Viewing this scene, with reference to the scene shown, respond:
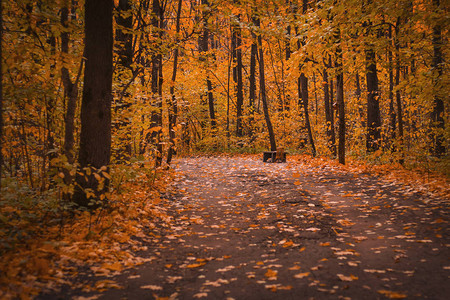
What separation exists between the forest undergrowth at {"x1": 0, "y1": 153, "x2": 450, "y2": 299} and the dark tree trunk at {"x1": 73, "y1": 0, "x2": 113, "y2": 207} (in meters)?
0.65

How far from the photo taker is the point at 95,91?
19.4ft

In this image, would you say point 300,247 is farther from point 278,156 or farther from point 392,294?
point 278,156

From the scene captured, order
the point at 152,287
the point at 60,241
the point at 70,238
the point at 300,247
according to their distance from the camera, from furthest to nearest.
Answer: the point at 300,247
the point at 70,238
the point at 60,241
the point at 152,287

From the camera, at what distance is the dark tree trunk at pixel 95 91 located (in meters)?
5.84

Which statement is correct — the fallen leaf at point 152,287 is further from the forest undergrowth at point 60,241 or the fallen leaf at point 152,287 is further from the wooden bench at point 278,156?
the wooden bench at point 278,156

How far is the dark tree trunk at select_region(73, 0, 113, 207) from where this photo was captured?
19.2 ft

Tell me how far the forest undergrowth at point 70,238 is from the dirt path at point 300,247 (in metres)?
0.27

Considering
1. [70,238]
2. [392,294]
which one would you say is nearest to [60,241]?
[70,238]

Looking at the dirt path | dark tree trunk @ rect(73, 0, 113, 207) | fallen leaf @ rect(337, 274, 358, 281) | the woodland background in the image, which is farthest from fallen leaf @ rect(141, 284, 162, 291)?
dark tree trunk @ rect(73, 0, 113, 207)

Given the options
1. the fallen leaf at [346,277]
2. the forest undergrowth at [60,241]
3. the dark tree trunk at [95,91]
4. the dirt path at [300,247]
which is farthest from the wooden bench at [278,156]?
the fallen leaf at [346,277]

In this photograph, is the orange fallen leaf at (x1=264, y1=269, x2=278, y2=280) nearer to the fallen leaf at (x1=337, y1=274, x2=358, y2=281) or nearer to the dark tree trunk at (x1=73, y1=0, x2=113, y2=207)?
the fallen leaf at (x1=337, y1=274, x2=358, y2=281)

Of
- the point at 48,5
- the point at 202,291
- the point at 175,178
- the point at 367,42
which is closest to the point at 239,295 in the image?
the point at 202,291

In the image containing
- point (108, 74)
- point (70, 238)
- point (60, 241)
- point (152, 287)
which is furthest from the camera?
point (108, 74)

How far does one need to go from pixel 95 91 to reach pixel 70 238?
2765 millimetres
